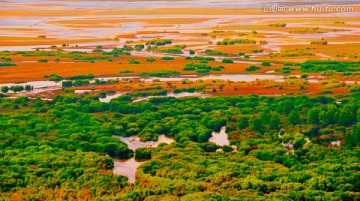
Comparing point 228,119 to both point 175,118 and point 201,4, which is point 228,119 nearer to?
point 175,118

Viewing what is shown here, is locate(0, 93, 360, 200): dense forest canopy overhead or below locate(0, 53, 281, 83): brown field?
below

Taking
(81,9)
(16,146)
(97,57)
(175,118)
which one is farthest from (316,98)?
(81,9)

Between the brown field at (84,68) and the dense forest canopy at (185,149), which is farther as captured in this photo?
the brown field at (84,68)

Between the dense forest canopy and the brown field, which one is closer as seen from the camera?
the dense forest canopy

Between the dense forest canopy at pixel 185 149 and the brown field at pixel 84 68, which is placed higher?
the brown field at pixel 84 68

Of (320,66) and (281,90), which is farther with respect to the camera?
Result: (320,66)

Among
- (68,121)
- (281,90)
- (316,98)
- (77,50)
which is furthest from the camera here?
(77,50)

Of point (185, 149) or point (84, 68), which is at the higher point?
point (84, 68)

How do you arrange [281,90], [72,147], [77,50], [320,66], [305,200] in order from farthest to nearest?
[77,50], [320,66], [281,90], [72,147], [305,200]
